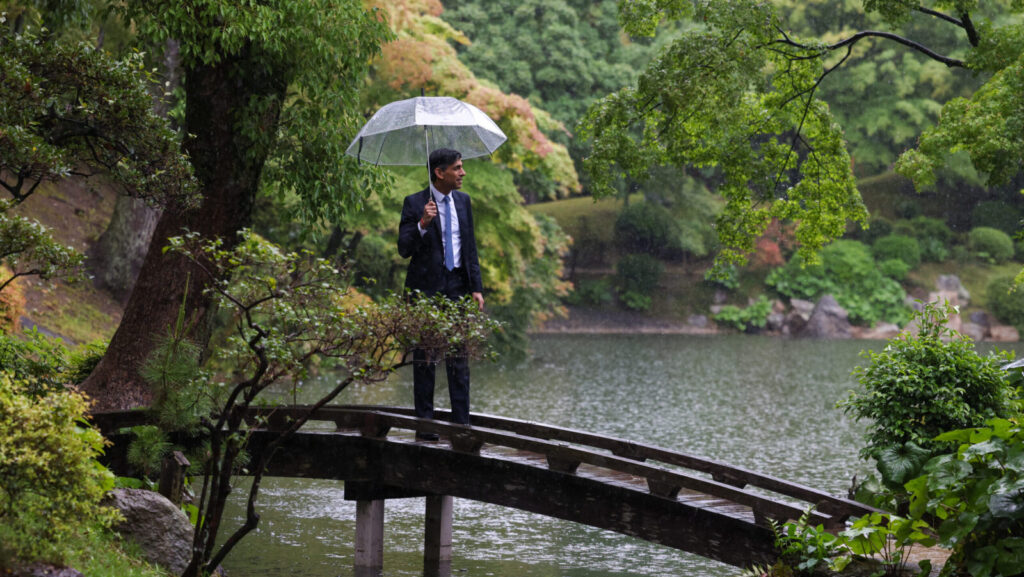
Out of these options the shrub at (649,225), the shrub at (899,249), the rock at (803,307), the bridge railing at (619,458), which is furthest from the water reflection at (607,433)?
the shrub at (899,249)

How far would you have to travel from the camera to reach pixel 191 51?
913 cm

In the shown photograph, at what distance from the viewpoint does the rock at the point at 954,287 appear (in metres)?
42.4

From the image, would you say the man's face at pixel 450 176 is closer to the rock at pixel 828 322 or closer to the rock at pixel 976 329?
A: the rock at pixel 828 322

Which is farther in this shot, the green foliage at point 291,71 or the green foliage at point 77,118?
the green foliage at point 291,71

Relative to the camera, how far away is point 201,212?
30.6 ft

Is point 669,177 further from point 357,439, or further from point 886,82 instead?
point 357,439

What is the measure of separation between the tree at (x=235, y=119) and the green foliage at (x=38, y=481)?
4053 mm

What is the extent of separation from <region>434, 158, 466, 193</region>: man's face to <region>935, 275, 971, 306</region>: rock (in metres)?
38.8

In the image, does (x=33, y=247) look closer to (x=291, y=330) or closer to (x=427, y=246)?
(x=291, y=330)

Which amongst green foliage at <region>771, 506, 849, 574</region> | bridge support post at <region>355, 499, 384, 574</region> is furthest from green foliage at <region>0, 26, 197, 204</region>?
green foliage at <region>771, 506, 849, 574</region>

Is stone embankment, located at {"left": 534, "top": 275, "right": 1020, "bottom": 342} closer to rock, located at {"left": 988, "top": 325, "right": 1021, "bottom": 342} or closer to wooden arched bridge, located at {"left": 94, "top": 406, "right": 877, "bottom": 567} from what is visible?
rock, located at {"left": 988, "top": 325, "right": 1021, "bottom": 342}

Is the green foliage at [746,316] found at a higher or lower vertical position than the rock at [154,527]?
higher

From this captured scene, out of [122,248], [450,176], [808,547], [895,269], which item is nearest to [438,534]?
[450,176]

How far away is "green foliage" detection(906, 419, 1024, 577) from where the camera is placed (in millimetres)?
5164
